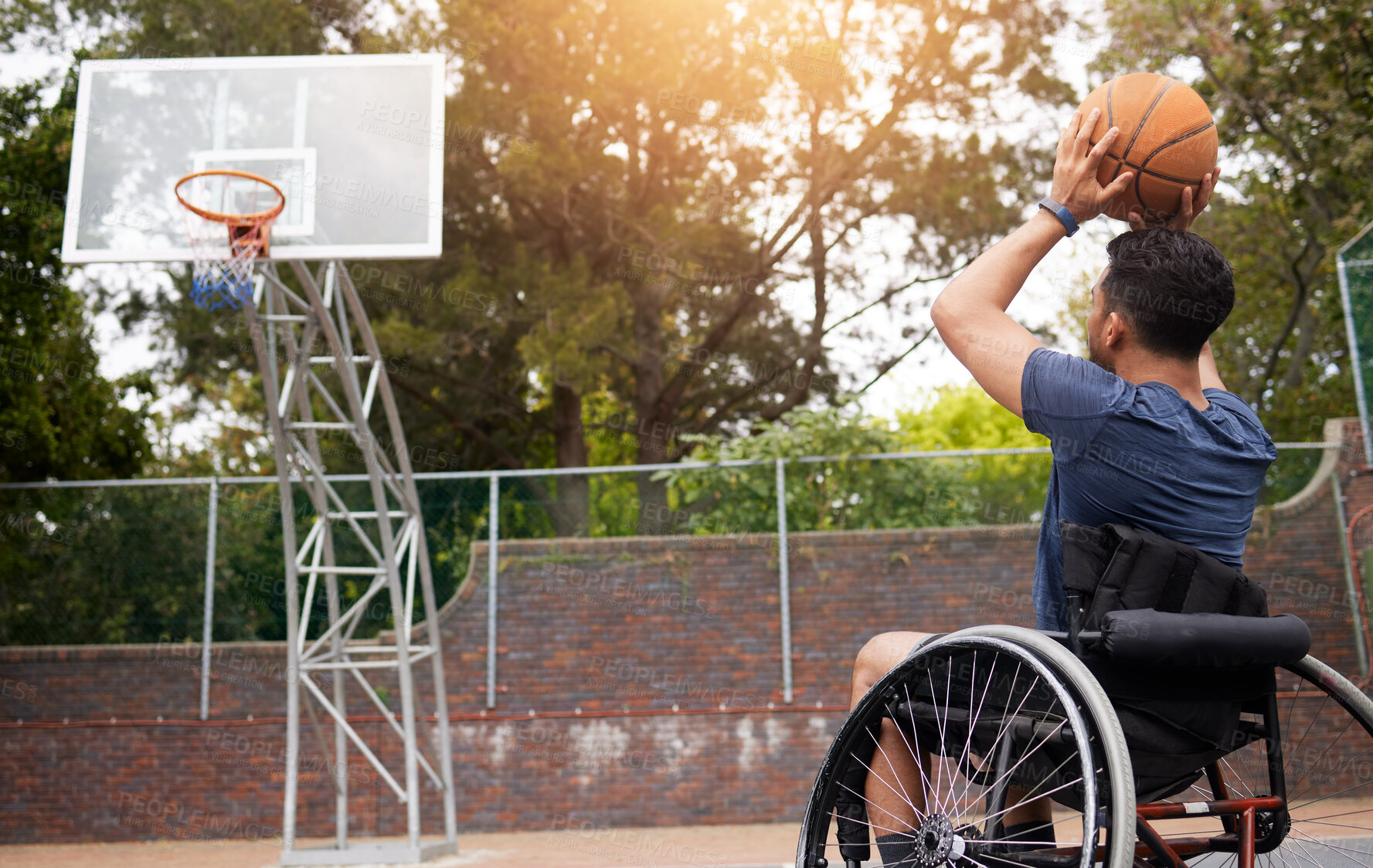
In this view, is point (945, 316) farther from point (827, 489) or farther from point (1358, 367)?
point (1358, 367)

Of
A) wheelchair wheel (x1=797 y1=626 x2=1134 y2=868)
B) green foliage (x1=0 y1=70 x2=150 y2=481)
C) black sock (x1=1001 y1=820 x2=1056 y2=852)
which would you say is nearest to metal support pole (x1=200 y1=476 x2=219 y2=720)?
green foliage (x1=0 y1=70 x2=150 y2=481)

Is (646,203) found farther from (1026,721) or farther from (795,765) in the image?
(1026,721)

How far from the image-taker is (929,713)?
2.07 metres

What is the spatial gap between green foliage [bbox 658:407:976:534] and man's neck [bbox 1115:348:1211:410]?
729 cm

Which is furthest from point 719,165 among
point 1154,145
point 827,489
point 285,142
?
point 1154,145

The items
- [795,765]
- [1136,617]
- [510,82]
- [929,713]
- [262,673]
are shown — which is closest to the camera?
[1136,617]

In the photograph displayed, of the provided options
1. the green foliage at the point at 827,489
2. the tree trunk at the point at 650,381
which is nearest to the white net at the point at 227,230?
the green foliage at the point at 827,489

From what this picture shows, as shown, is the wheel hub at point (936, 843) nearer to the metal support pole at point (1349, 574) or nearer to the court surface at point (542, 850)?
the court surface at point (542, 850)

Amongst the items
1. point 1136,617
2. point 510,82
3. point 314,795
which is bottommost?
point 314,795

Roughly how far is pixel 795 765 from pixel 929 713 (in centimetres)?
692

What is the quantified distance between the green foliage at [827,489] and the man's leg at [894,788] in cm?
719

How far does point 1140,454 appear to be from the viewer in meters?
2.00

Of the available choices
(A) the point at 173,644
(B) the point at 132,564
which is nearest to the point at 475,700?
(A) the point at 173,644

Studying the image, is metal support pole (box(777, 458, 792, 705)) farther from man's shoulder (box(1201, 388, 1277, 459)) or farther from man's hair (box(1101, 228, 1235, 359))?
man's hair (box(1101, 228, 1235, 359))
